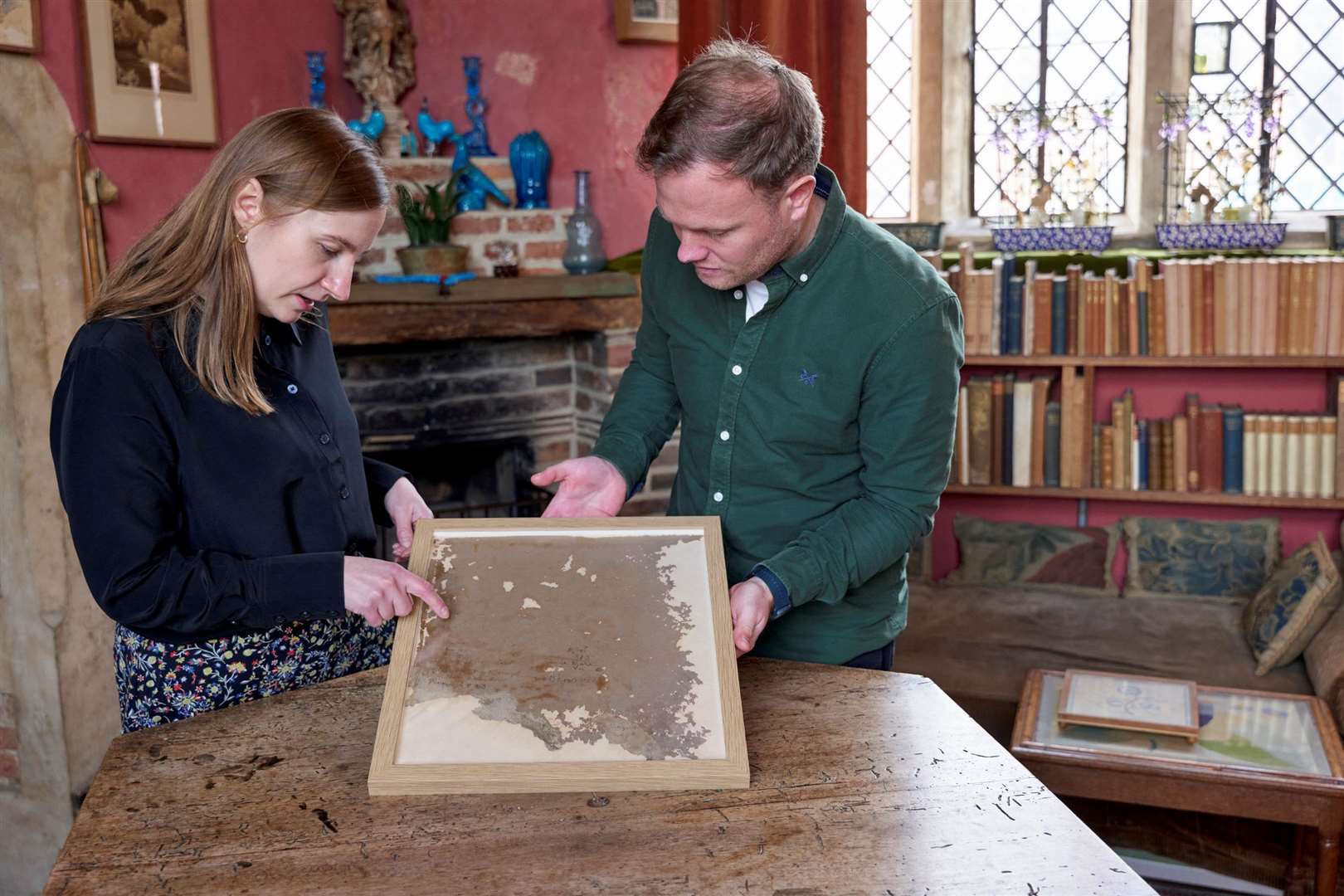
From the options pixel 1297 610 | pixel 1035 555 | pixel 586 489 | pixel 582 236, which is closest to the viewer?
pixel 586 489

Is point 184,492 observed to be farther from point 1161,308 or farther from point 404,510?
point 1161,308

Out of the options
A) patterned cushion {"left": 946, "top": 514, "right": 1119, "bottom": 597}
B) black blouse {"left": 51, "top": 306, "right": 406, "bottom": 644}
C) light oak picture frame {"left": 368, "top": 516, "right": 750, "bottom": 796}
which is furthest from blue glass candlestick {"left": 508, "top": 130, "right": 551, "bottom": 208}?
light oak picture frame {"left": 368, "top": 516, "right": 750, "bottom": 796}

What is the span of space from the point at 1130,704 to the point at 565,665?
7.02 feet

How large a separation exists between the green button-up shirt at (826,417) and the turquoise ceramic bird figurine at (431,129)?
2.00 m

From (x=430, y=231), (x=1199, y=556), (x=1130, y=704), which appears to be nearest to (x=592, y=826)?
(x=1130, y=704)

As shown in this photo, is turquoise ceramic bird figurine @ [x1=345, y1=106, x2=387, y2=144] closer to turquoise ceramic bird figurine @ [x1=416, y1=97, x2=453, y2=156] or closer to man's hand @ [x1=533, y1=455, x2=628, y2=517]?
turquoise ceramic bird figurine @ [x1=416, y1=97, x2=453, y2=156]

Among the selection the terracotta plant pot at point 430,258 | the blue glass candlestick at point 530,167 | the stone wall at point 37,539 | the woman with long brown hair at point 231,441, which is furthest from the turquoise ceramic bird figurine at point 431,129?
the woman with long brown hair at point 231,441

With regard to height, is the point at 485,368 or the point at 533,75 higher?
the point at 533,75

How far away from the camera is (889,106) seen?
4477 millimetres

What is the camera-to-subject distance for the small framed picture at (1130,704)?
301 cm

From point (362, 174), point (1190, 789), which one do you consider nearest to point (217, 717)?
point (362, 174)

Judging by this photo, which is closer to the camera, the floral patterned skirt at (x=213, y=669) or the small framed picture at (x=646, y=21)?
the floral patterned skirt at (x=213, y=669)

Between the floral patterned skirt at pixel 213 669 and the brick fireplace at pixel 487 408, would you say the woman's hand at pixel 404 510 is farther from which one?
the brick fireplace at pixel 487 408

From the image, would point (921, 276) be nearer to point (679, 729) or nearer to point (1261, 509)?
point (679, 729)
